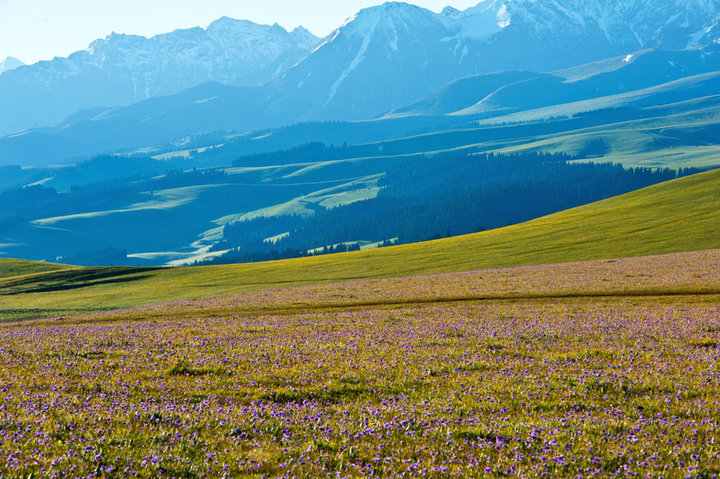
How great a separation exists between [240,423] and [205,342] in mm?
12423

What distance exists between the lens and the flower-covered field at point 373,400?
964 cm

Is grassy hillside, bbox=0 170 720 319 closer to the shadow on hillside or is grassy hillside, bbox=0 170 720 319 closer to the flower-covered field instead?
the shadow on hillside

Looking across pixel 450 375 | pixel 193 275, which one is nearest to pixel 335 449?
pixel 450 375

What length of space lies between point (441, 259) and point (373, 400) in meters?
76.9

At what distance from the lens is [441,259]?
294 ft

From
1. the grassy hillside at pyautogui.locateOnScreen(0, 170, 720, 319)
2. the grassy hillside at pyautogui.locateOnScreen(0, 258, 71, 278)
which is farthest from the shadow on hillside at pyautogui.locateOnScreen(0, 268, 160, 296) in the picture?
the grassy hillside at pyautogui.locateOnScreen(0, 258, 71, 278)

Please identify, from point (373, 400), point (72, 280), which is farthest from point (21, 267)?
point (373, 400)

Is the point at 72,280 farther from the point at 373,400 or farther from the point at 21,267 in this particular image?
the point at 373,400

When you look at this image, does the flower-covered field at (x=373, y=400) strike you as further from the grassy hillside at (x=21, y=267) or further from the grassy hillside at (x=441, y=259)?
the grassy hillside at (x=21, y=267)

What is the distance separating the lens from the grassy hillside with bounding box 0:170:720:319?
240ft

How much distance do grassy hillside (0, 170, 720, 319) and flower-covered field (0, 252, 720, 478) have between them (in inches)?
1754

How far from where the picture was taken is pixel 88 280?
88.6 metres

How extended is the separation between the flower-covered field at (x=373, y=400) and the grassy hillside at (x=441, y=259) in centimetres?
4455

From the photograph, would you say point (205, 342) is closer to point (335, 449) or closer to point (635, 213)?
point (335, 449)
